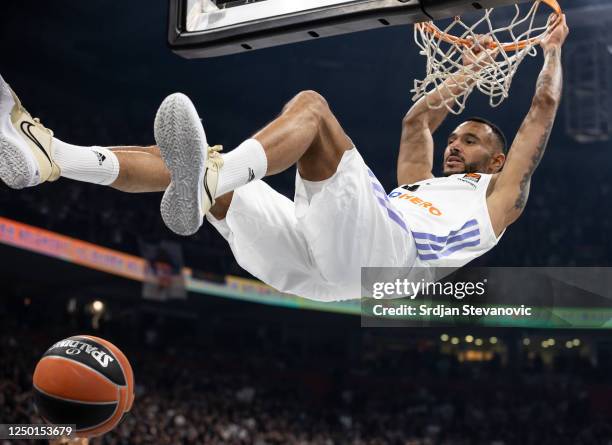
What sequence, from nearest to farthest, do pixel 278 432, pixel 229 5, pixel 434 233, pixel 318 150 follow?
1. pixel 318 150
2. pixel 229 5
3. pixel 434 233
4. pixel 278 432

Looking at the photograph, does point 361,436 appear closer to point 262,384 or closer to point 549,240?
point 262,384

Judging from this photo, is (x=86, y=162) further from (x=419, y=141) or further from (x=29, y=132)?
(x=419, y=141)

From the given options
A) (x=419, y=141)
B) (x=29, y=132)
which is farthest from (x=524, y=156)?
(x=29, y=132)

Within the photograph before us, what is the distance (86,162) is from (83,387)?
4.32ft

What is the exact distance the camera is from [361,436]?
14789 millimetres

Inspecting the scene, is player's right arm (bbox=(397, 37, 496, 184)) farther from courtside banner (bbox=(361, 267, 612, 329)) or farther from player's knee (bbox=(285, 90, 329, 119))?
courtside banner (bbox=(361, 267, 612, 329))

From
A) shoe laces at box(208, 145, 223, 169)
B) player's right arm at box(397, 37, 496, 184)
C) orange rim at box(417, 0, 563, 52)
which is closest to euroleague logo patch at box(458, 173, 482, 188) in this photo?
player's right arm at box(397, 37, 496, 184)

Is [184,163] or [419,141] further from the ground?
[419,141]

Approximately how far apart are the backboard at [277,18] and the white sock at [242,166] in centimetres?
54

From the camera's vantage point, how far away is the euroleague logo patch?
3.95 meters

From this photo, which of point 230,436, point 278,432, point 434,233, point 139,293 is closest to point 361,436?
point 278,432

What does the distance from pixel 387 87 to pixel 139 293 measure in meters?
6.22

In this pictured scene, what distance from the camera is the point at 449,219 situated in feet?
12.4

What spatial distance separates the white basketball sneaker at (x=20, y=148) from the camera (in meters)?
2.59
